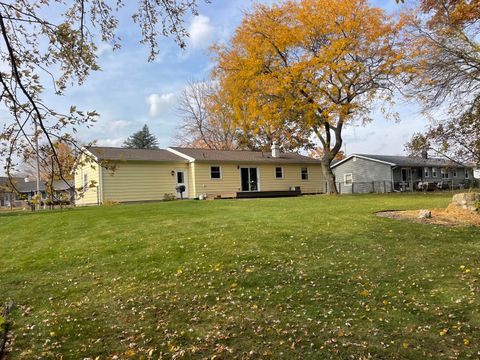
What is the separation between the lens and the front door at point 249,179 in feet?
83.9

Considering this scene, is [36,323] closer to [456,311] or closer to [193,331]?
[193,331]

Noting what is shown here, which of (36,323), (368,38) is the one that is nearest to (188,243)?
(36,323)

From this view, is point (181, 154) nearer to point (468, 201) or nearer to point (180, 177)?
point (180, 177)

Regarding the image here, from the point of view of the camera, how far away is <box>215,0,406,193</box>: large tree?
20.7 metres

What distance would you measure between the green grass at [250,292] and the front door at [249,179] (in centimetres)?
1648

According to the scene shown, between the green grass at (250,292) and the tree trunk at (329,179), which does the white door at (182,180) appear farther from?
the green grass at (250,292)

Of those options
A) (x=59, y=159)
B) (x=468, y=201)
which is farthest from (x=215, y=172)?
(x=59, y=159)

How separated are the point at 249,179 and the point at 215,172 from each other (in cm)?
265

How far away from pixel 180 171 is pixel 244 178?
443cm

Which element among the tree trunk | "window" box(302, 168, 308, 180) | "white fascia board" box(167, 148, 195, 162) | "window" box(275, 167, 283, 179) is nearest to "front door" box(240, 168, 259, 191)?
"window" box(275, 167, 283, 179)

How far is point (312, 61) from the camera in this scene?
798 inches

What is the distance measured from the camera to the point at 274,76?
21.4m

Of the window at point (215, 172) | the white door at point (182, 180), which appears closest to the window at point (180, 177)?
the white door at point (182, 180)

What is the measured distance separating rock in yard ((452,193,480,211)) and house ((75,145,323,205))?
14.1 metres
